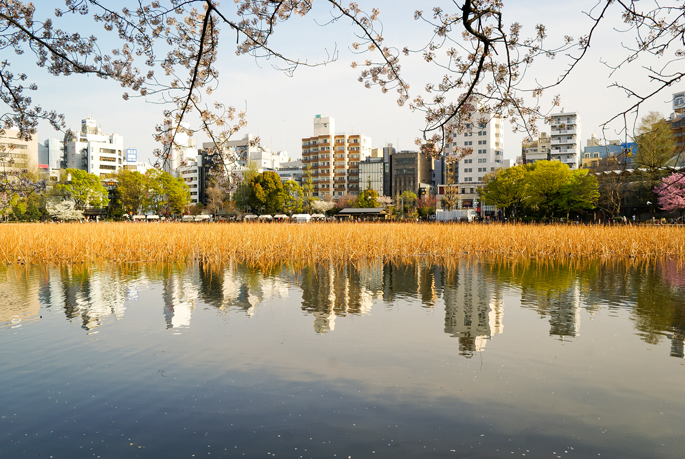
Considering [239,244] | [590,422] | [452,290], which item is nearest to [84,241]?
[239,244]

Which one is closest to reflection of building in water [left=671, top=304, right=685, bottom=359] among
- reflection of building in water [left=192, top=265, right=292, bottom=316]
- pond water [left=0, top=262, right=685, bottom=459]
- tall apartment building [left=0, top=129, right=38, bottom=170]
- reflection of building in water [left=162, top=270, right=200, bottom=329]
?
pond water [left=0, top=262, right=685, bottom=459]

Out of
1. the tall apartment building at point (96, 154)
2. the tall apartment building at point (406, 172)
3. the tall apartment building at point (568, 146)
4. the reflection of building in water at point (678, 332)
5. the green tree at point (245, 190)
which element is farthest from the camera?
Answer: the tall apartment building at point (96, 154)

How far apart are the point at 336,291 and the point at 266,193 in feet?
209

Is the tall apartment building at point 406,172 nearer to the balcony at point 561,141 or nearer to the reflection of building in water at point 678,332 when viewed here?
the balcony at point 561,141

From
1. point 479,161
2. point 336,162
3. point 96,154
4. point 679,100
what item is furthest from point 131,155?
point 679,100

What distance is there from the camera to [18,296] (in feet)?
34.6

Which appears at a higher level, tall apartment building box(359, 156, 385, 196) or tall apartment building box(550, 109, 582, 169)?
tall apartment building box(550, 109, 582, 169)

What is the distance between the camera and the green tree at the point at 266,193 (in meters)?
73.3

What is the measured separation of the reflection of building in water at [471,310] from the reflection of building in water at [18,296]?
24.0 ft

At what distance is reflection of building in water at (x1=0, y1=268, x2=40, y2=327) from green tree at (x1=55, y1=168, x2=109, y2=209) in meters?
54.8

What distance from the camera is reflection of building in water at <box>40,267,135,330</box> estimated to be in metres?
8.93

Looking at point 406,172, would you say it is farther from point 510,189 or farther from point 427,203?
point 510,189

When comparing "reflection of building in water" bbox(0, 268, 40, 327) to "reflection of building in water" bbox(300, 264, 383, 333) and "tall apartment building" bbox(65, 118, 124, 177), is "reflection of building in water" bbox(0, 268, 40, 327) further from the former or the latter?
"tall apartment building" bbox(65, 118, 124, 177)

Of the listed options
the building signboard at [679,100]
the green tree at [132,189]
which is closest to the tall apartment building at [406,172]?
the building signboard at [679,100]
